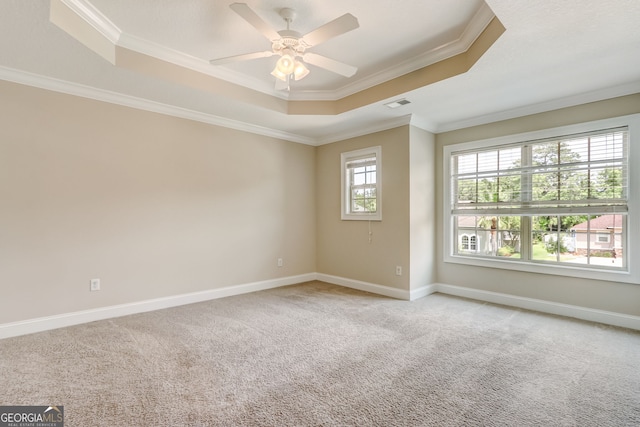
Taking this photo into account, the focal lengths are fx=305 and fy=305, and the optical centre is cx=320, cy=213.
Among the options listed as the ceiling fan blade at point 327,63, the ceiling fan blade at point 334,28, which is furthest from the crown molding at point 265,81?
the ceiling fan blade at point 334,28

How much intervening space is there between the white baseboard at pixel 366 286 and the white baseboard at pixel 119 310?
878mm

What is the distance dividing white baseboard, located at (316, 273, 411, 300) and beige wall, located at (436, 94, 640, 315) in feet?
2.64

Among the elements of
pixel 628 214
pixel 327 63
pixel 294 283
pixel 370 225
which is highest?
pixel 327 63

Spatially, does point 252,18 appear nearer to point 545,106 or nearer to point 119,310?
point 119,310

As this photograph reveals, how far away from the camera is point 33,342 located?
2.80 metres

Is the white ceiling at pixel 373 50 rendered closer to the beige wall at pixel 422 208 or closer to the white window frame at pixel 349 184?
the beige wall at pixel 422 208

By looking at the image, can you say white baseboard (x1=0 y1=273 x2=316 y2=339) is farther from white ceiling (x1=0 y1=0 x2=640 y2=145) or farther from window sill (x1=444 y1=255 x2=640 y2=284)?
window sill (x1=444 y1=255 x2=640 y2=284)

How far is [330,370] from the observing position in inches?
92.6

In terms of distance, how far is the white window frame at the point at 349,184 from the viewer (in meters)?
4.69

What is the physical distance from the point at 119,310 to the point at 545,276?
5113 mm

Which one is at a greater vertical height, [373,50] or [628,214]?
[373,50]

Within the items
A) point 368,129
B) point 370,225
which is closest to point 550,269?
point 370,225

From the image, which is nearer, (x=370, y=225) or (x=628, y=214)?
(x=628, y=214)

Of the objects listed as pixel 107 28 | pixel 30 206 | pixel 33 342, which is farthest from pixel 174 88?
pixel 33 342
